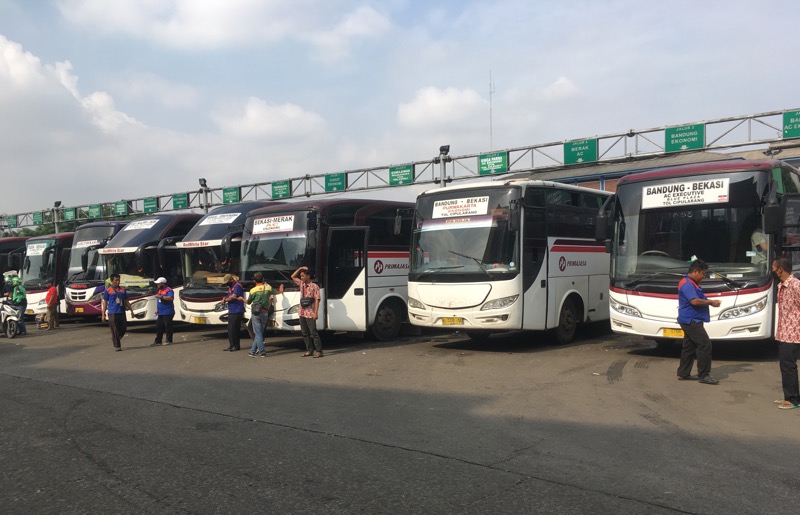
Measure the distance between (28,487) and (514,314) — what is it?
883 cm

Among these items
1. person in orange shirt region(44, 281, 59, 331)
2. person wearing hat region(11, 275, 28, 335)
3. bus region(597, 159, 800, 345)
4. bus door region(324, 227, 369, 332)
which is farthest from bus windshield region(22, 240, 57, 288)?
bus region(597, 159, 800, 345)

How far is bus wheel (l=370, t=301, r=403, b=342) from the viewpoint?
15133 millimetres

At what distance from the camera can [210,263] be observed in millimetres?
16359

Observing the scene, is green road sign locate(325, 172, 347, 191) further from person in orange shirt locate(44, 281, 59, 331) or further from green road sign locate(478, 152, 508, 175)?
person in orange shirt locate(44, 281, 59, 331)

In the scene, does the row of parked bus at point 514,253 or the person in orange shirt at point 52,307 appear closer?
the row of parked bus at point 514,253

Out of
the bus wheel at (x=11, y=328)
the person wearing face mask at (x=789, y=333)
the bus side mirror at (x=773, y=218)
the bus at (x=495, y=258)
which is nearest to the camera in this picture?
the person wearing face mask at (x=789, y=333)

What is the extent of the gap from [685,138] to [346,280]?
16.3m

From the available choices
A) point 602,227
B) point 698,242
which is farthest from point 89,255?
point 698,242

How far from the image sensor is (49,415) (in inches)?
317

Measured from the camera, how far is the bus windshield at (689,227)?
10.6m

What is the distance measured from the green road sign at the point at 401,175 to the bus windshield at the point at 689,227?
19.8 m

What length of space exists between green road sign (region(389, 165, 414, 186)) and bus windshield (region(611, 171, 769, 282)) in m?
19.8

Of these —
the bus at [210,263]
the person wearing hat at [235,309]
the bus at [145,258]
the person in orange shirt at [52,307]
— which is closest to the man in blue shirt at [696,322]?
the person wearing hat at [235,309]

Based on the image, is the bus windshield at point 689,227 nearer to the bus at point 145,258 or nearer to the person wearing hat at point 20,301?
the bus at point 145,258
